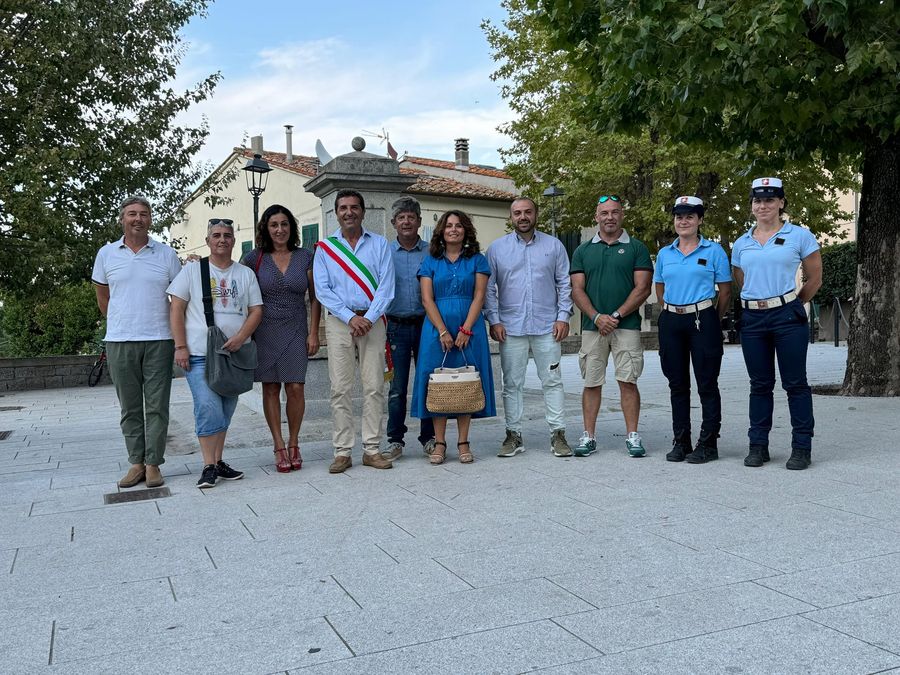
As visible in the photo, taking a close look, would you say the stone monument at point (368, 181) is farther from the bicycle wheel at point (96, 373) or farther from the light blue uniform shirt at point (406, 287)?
the bicycle wheel at point (96, 373)

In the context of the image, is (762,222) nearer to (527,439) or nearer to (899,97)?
(527,439)

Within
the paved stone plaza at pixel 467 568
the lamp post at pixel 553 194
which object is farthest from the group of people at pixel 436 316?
the lamp post at pixel 553 194

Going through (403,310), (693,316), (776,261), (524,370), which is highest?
(776,261)

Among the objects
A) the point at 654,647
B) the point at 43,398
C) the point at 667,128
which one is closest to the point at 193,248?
the point at 43,398

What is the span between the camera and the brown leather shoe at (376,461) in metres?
5.98

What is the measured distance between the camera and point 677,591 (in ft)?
10.8

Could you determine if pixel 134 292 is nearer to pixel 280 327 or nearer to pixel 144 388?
pixel 144 388

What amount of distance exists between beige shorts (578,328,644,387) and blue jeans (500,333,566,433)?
0.74 ft

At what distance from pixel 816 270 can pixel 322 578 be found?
399 cm

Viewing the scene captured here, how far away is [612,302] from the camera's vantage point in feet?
20.5

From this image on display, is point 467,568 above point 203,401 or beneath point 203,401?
beneath

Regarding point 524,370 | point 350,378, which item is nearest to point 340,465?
point 350,378

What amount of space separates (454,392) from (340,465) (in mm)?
964

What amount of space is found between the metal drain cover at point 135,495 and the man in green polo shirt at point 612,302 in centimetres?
300
